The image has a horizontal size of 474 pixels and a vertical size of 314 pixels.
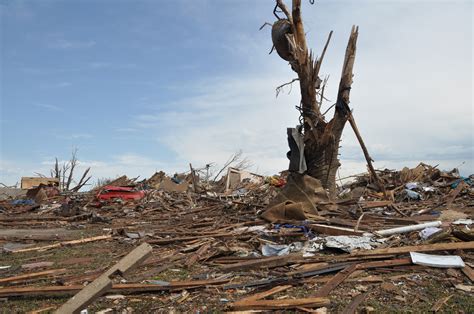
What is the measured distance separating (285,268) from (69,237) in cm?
587

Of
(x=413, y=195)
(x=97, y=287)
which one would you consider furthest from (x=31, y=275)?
(x=413, y=195)

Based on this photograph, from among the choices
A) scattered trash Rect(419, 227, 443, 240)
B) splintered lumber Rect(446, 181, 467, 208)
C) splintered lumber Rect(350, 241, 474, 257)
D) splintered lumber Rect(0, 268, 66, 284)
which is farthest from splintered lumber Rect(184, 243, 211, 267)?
splintered lumber Rect(446, 181, 467, 208)

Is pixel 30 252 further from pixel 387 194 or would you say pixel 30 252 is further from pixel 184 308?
pixel 387 194

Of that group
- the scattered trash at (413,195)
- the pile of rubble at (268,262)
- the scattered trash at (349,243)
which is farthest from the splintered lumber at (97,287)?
the scattered trash at (413,195)

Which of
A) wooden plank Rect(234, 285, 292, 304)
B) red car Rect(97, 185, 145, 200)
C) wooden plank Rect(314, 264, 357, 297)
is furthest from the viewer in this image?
red car Rect(97, 185, 145, 200)

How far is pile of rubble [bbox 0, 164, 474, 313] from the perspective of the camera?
13.7ft

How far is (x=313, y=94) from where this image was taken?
1098 centimetres

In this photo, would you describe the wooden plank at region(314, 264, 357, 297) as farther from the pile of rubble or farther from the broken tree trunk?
the broken tree trunk

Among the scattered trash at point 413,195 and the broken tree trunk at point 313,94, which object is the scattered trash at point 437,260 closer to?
the broken tree trunk at point 313,94

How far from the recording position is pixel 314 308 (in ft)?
12.8

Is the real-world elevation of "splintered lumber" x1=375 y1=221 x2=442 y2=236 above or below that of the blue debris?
below

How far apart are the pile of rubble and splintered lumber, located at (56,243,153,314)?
1 centimetres

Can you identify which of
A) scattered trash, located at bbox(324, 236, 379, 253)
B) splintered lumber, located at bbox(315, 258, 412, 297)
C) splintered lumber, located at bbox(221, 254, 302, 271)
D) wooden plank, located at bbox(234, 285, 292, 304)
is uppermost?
scattered trash, located at bbox(324, 236, 379, 253)

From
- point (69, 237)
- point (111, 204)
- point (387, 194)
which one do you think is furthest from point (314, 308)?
point (111, 204)
